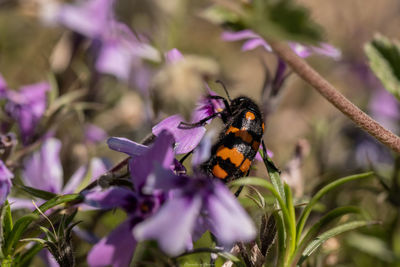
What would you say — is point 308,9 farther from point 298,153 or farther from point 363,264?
point 363,264

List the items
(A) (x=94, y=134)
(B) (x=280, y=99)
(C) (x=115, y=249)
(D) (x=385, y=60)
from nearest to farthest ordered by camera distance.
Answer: (C) (x=115, y=249), (D) (x=385, y=60), (B) (x=280, y=99), (A) (x=94, y=134)

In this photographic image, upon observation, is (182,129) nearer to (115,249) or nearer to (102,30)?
(115,249)

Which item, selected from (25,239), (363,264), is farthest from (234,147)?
(363,264)

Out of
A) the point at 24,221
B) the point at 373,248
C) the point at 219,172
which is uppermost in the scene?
the point at 219,172

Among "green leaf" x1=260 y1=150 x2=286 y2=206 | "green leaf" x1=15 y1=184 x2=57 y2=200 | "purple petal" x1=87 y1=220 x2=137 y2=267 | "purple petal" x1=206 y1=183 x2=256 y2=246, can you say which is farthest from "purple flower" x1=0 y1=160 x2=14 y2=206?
"green leaf" x1=260 y1=150 x2=286 y2=206

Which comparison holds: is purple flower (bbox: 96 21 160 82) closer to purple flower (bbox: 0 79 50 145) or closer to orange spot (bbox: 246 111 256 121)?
purple flower (bbox: 0 79 50 145)

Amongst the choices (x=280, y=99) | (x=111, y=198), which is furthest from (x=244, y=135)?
(x=280, y=99)

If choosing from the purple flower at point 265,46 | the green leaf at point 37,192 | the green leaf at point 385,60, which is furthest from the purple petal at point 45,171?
the green leaf at point 385,60
